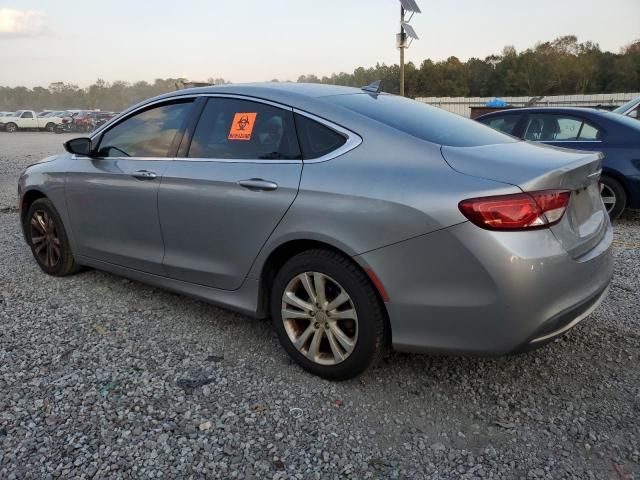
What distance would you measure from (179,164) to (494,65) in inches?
2622

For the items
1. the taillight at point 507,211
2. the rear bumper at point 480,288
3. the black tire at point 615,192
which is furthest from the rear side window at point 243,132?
the black tire at point 615,192

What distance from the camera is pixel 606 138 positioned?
6.54 meters

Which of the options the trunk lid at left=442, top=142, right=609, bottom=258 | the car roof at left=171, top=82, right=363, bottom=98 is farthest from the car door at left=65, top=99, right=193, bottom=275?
the trunk lid at left=442, top=142, right=609, bottom=258

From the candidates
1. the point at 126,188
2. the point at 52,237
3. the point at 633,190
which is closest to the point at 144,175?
the point at 126,188

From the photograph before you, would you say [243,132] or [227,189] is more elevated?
[243,132]

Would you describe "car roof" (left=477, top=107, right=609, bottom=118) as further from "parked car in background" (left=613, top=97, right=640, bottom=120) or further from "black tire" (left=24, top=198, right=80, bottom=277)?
"black tire" (left=24, top=198, right=80, bottom=277)

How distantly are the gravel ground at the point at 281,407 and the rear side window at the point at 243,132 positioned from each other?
1.21 m

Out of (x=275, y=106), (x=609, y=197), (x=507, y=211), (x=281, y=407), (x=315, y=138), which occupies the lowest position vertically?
(x=281, y=407)

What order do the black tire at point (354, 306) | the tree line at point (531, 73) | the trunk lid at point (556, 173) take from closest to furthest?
the trunk lid at point (556, 173), the black tire at point (354, 306), the tree line at point (531, 73)

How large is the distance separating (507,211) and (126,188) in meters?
2.64

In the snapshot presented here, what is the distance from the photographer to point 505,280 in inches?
90.4

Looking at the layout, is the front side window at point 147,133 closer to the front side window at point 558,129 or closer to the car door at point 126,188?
the car door at point 126,188

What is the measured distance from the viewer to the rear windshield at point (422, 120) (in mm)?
2809

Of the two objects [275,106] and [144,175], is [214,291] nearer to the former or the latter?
[144,175]
